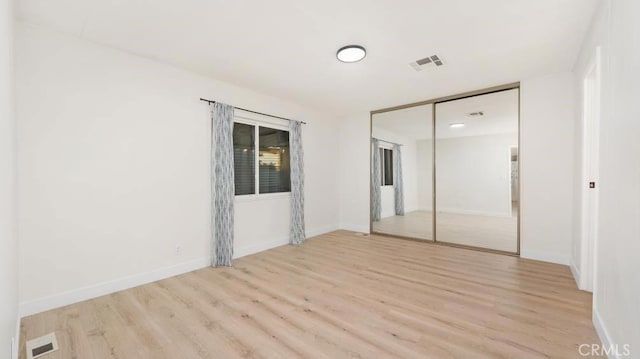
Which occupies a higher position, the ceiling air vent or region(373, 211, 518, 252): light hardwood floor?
the ceiling air vent

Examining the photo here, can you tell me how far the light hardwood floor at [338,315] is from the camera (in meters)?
1.81

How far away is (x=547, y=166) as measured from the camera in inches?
142

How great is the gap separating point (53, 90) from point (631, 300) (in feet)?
14.8

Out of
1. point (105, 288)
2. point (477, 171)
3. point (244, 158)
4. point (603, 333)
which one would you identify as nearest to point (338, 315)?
point (603, 333)

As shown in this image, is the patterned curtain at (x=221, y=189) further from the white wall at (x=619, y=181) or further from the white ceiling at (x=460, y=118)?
the white wall at (x=619, y=181)

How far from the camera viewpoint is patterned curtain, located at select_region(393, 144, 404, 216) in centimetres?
577

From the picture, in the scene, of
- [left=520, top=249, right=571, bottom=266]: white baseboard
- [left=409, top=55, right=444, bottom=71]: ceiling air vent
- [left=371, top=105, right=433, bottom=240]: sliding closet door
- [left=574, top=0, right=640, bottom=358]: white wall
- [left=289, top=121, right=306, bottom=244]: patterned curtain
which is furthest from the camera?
[left=371, top=105, right=433, bottom=240]: sliding closet door

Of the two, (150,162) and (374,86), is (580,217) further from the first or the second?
(150,162)

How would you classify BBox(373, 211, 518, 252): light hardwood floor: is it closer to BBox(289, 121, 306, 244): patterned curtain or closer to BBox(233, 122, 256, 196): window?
BBox(289, 121, 306, 244): patterned curtain

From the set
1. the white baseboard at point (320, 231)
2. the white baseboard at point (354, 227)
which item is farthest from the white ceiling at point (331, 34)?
the white baseboard at point (354, 227)

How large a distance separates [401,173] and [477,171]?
4.74 ft

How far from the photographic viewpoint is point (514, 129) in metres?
4.31

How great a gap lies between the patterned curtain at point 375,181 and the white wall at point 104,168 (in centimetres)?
313

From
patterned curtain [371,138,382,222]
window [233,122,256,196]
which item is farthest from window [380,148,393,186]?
window [233,122,256,196]
